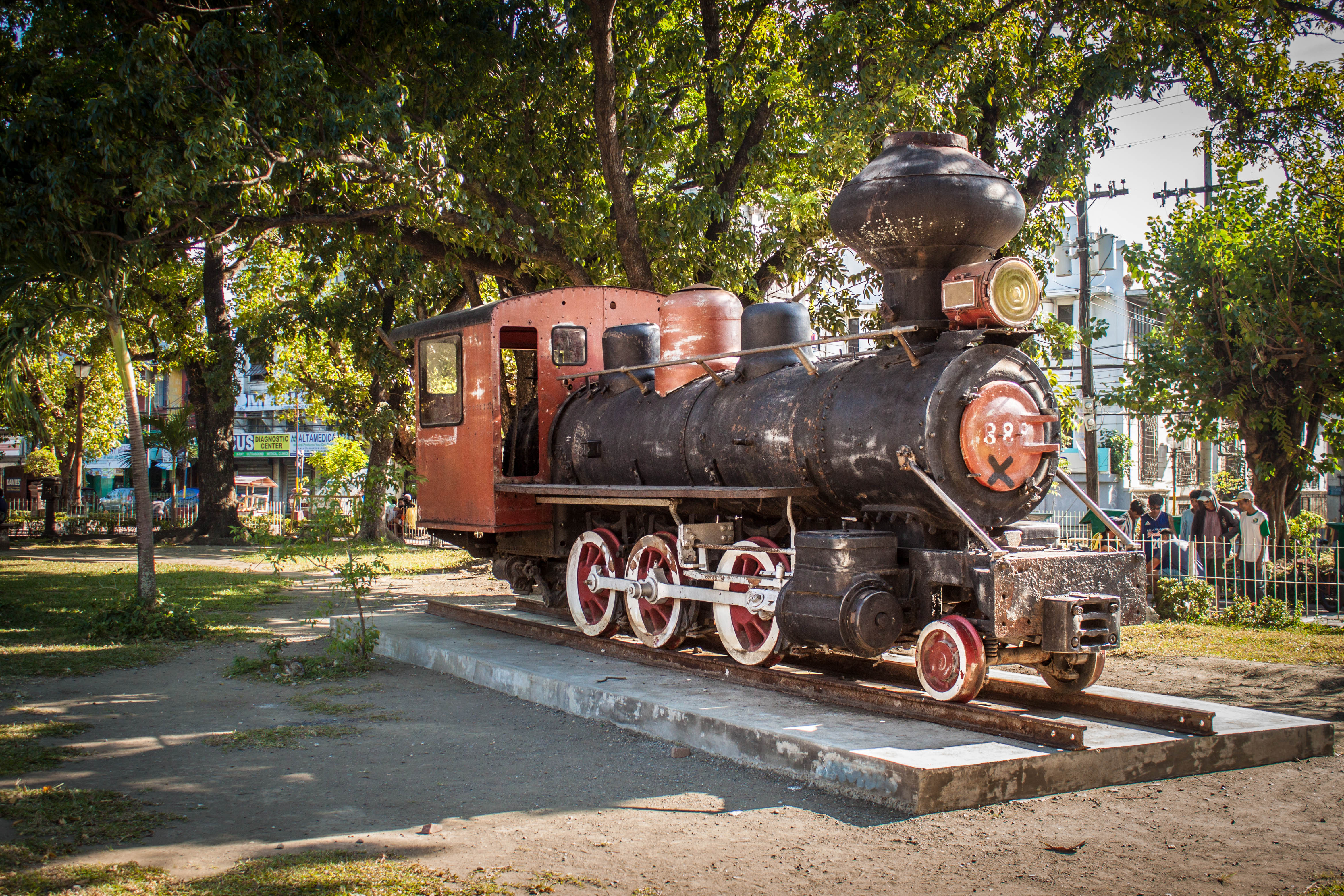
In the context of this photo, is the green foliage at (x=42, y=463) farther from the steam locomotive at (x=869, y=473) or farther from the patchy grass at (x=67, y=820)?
the patchy grass at (x=67, y=820)

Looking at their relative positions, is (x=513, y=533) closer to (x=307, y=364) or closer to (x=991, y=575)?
(x=991, y=575)

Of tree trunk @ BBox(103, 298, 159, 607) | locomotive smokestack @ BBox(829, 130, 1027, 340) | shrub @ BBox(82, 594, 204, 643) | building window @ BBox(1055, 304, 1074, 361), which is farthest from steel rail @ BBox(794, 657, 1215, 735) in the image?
building window @ BBox(1055, 304, 1074, 361)

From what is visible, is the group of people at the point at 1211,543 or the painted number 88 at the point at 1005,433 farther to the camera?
the group of people at the point at 1211,543

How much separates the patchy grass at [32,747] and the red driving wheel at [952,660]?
182 inches

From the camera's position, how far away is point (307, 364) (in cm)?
2667

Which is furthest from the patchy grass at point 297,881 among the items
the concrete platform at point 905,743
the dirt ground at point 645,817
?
the concrete platform at point 905,743

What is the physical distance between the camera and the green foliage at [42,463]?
3194 centimetres

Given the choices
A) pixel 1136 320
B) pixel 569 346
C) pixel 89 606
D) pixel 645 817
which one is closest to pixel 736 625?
pixel 645 817

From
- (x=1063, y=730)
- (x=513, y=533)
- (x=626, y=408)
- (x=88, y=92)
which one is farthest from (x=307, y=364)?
(x=1063, y=730)

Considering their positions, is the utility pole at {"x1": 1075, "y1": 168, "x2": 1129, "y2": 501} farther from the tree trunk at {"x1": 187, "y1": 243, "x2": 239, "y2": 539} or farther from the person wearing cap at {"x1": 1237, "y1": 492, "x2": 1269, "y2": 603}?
the tree trunk at {"x1": 187, "y1": 243, "x2": 239, "y2": 539}

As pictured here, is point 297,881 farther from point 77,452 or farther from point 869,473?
point 77,452

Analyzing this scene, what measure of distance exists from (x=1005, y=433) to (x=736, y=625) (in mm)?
2299

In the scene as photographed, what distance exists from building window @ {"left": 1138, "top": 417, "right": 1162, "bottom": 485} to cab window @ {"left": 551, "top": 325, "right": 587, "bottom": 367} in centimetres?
2375

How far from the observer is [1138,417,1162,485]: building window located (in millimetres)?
28656
